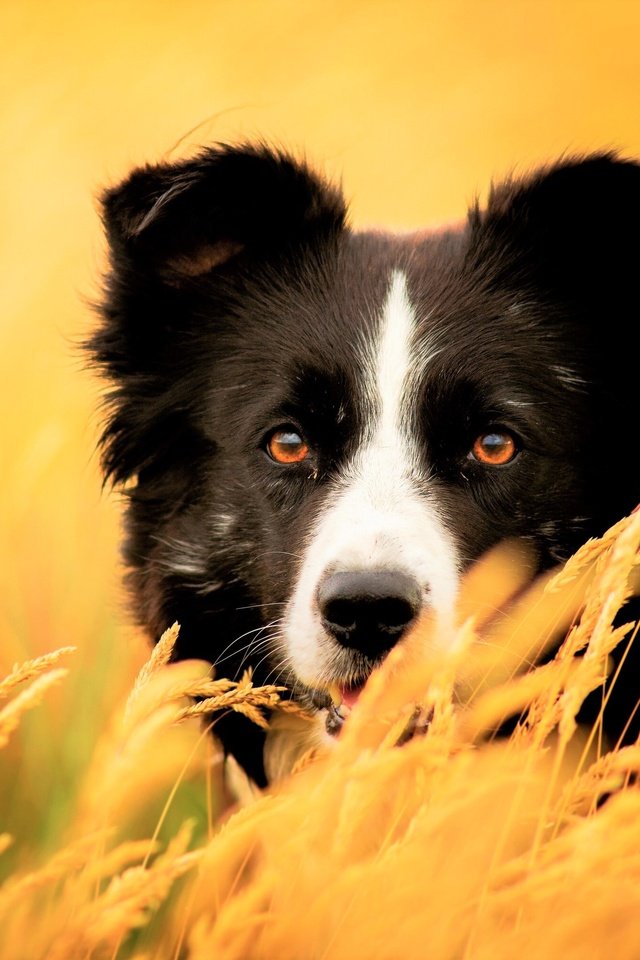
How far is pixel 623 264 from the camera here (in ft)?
10.8

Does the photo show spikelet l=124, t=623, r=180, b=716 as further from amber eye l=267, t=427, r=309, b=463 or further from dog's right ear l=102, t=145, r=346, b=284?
dog's right ear l=102, t=145, r=346, b=284

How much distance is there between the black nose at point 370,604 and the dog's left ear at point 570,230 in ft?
→ 4.18

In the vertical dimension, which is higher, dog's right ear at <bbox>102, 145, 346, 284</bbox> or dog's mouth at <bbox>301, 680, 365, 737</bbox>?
dog's right ear at <bbox>102, 145, 346, 284</bbox>

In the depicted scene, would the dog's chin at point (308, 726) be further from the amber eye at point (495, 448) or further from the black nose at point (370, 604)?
the amber eye at point (495, 448)

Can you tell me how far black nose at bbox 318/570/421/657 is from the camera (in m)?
2.62

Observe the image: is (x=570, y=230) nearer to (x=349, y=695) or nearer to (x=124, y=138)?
(x=349, y=695)

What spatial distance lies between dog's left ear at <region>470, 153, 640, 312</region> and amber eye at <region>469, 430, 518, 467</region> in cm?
58

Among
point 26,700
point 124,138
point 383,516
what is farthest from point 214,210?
point 124,138

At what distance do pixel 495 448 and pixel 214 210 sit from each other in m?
1.26

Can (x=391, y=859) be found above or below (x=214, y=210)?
below

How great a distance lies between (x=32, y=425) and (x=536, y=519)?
291 cm

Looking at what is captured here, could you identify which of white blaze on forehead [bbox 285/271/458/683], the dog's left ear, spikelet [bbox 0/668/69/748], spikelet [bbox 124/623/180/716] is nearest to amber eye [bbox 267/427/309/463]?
white blaze on forehead [bbox 285/271/458/683]

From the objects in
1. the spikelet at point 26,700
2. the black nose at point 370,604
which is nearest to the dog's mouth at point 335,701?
the black nose at point 370,604

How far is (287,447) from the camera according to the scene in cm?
328
